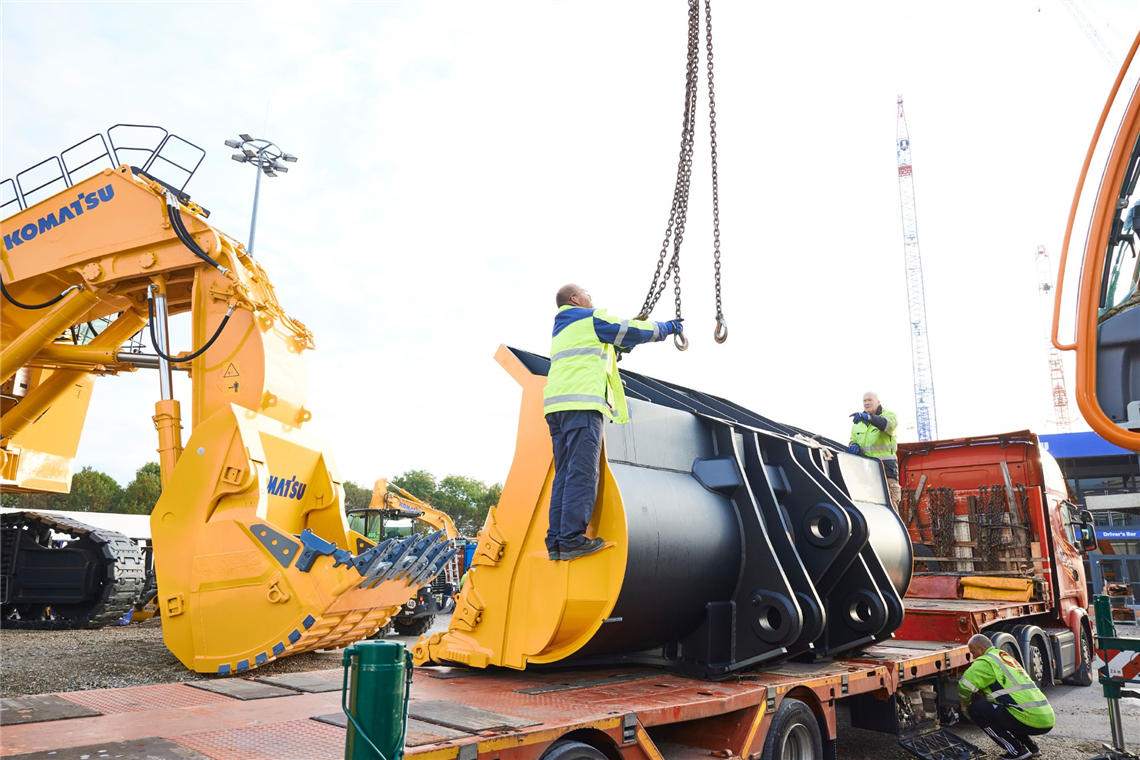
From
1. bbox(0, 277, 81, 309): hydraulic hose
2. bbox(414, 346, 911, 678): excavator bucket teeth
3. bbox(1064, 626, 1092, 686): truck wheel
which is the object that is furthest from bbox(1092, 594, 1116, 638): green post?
bbox(0, 277, 81, 309): hydraulic hose

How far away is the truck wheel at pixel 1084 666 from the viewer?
36.0 feet

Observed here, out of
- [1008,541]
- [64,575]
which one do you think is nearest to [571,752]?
[1008,541]

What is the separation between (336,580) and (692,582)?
306 centimetres

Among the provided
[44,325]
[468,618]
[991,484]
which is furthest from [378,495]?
[468,618]

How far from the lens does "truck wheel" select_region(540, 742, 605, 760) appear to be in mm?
3518

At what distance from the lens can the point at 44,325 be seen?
848 cm

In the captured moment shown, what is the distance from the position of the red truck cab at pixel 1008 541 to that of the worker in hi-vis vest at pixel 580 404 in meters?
5.93

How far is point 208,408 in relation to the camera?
769 centimetres

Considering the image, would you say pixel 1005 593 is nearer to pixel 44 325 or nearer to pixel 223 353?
pixel 223 353

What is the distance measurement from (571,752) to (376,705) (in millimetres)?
1276

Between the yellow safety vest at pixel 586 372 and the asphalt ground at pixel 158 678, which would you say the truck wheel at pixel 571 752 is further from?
the asphalt ground at pixel 158 678

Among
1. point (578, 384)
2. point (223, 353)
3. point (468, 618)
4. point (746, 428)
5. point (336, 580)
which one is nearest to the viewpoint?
point (578, 384)

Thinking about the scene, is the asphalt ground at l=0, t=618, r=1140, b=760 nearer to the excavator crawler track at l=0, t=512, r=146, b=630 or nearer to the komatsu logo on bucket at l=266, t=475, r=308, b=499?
the excavator crawler track at l=0, t=512, r=146, b=630

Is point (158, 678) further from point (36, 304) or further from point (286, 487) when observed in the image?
point (36, 304)
